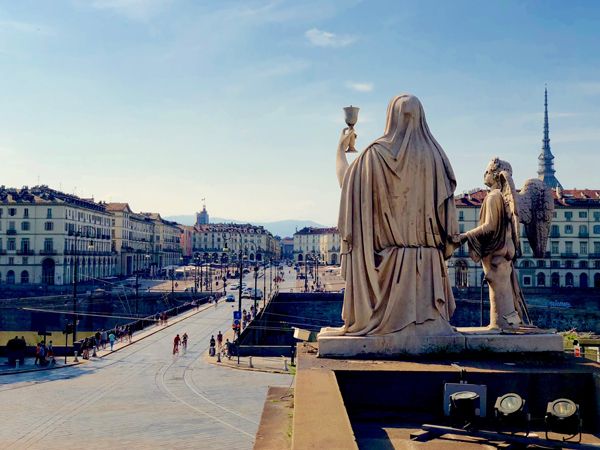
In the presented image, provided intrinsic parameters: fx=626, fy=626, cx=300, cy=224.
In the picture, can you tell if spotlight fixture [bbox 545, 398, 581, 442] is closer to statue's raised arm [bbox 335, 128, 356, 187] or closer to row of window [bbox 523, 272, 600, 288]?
statue's raised arm [bbox 335, 128, 356, 187]

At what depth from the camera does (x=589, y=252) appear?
3410 inches

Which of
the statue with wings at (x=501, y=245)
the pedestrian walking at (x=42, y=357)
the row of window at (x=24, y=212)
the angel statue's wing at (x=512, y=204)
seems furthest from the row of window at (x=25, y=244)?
the angel statue's wing at (x=512, y=204)

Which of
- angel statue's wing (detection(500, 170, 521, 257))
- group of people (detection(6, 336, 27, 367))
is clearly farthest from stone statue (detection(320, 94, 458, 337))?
group of people (detection(6, 336, 27, 367))

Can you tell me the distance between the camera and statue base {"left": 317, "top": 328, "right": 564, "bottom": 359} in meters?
7.84

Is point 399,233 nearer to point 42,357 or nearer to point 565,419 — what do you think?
point 565,419

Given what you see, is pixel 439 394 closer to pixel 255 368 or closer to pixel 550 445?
pixel 550 445

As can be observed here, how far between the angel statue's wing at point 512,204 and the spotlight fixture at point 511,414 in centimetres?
334

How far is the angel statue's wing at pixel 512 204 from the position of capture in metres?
8.93

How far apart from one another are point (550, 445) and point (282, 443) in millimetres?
2291

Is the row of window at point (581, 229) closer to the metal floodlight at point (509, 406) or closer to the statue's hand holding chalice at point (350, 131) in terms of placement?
the statue's hand holding chalice at point (350, 131)

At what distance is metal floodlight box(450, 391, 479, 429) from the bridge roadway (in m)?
11.2

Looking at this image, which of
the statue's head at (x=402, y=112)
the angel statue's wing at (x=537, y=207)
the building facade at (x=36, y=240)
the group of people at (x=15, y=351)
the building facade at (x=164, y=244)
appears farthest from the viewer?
the building facade at (x=164, y=244)

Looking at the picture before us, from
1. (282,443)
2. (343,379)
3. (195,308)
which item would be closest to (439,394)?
(343,379)

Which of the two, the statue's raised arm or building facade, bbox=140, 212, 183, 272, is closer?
the statue's raised arm
